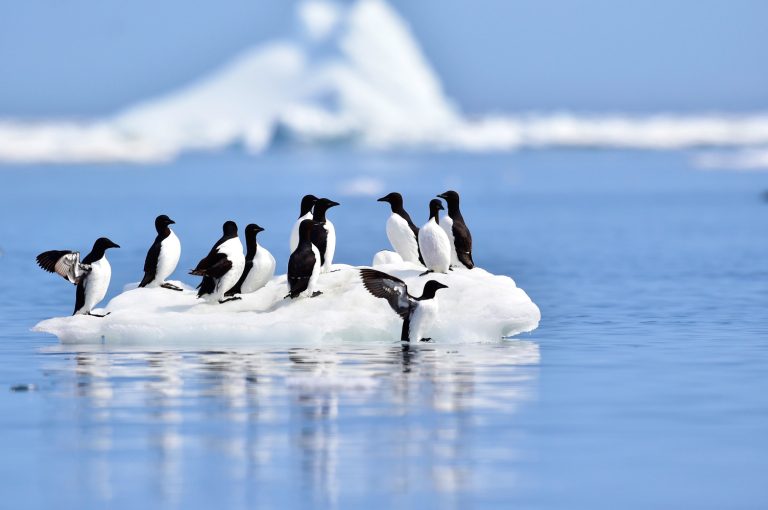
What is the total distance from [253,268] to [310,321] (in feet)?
3.19

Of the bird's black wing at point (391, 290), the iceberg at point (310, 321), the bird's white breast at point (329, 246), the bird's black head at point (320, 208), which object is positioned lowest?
the iceberg at point (310, 321)

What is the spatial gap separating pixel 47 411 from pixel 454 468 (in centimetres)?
348

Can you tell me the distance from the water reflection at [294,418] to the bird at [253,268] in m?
1.23

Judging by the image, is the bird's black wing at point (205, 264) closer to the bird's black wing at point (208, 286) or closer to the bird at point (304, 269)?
the bird's black wing at point (208, 286)

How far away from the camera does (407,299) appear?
14.3 m

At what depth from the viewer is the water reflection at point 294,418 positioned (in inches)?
342

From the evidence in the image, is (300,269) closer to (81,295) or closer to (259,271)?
(259,271)

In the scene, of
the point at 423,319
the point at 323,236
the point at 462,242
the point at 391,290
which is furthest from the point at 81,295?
the point at 462,242

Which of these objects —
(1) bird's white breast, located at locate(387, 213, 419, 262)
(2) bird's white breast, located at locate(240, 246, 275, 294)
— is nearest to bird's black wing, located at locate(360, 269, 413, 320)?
(2) bird's white breast, located at locate(240, 246, 275, 294)

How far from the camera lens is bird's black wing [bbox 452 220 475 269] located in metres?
16.1

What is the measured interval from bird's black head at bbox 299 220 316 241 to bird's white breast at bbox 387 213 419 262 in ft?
4.17

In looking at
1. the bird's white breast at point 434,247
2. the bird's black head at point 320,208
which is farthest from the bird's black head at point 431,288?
the bird's black head at point 320,208

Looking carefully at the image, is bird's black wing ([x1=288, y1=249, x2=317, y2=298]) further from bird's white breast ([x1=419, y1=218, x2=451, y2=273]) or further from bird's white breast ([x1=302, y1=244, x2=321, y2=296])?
bird's white breast ([x1=419, y1=218, x2=451, y2=273])

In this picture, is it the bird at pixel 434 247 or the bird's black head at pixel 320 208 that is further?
the bird's black head at pixel 320 208
